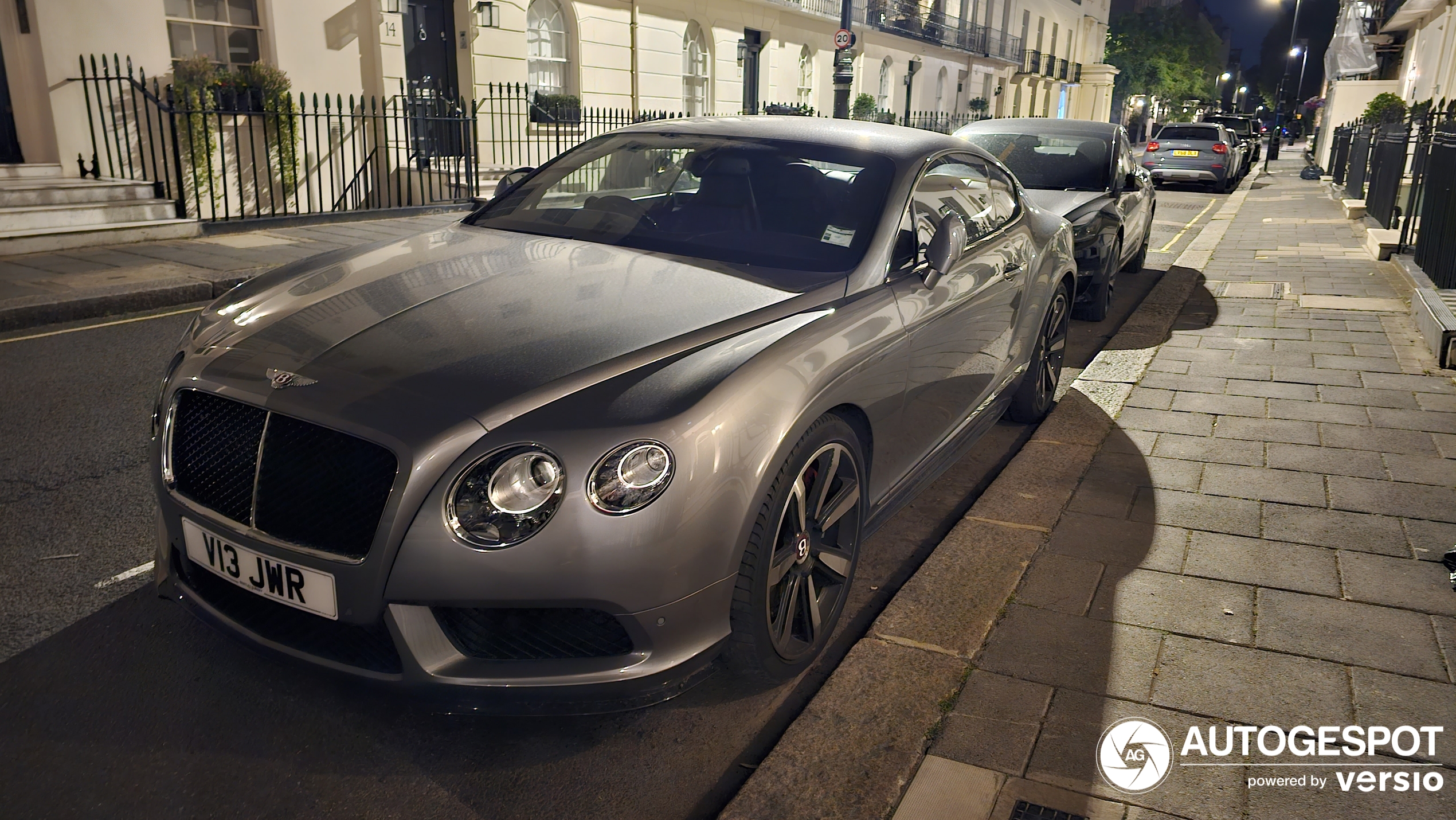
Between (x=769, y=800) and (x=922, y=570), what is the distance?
4.11 ft

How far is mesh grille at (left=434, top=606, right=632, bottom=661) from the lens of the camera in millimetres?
2227

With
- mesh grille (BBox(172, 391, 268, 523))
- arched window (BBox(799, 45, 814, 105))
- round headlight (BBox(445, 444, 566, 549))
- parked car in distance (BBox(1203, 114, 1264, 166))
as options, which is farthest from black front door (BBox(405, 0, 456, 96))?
parked car in distance (BBox(1203, 114, 1264, 166))

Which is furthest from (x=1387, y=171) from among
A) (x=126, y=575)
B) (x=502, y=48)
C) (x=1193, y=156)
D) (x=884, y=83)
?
(x=884, y=83)

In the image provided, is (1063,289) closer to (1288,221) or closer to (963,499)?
(963,499)

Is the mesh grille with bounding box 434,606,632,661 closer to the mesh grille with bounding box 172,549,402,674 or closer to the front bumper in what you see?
the front bumper

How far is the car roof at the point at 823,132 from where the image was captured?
3.77m

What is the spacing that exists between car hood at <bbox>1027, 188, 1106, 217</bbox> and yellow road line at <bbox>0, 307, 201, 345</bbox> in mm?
6232

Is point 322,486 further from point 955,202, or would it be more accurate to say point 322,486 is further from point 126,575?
point 955,202

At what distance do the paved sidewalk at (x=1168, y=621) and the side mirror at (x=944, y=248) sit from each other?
0.93m

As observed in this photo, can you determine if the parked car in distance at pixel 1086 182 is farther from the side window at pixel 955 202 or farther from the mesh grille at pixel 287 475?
the mesh grille at pixel 287 475

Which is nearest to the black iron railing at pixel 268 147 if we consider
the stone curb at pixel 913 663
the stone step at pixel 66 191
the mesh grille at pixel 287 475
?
the stone step at pixel 66 191

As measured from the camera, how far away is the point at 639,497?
2189 mm

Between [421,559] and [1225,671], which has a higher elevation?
[421,559]

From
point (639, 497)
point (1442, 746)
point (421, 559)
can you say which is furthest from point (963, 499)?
point (421, 559)
